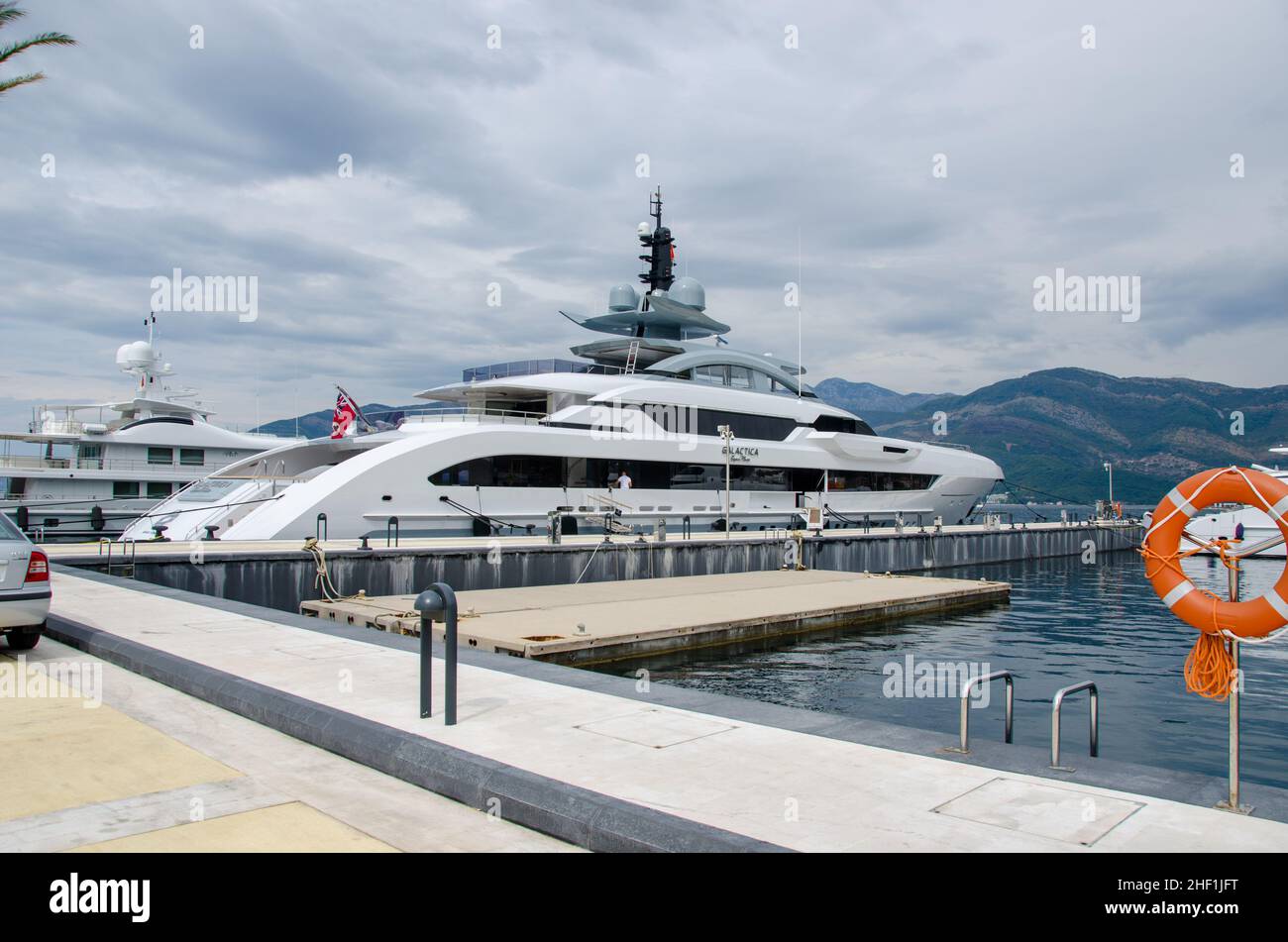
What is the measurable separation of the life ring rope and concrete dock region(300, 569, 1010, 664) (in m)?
7.86

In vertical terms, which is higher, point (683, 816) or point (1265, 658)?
point (683, 816)

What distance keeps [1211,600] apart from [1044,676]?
Result: 32.6 ft

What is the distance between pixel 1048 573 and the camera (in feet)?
117

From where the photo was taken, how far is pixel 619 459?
27.5 m

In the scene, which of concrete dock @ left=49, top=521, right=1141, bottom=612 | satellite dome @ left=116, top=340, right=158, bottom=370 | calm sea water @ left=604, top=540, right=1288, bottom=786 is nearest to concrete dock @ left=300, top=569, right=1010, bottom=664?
calm sea water @ left=604, top=540, right=1288, bottom=786

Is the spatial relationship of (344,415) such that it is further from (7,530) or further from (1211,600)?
(1211,600)

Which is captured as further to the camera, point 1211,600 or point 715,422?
point 715,422

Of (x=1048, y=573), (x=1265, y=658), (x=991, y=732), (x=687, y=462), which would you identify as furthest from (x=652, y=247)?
(x=991, y=732)

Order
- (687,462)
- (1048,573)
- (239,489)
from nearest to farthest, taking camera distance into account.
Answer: (239,489), (687,462), (1048,573)

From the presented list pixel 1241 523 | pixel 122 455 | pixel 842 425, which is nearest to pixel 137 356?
pixel 122 455

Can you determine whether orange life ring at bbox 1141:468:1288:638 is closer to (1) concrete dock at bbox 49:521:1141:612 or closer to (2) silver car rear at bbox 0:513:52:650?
(1) concrete dock at bbox 49:521:1141:612

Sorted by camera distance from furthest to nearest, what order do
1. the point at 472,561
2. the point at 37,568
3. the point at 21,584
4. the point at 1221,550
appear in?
the point at 472,561 → the point at 37,568 → the point at 21,584 → the point at 1221,550
